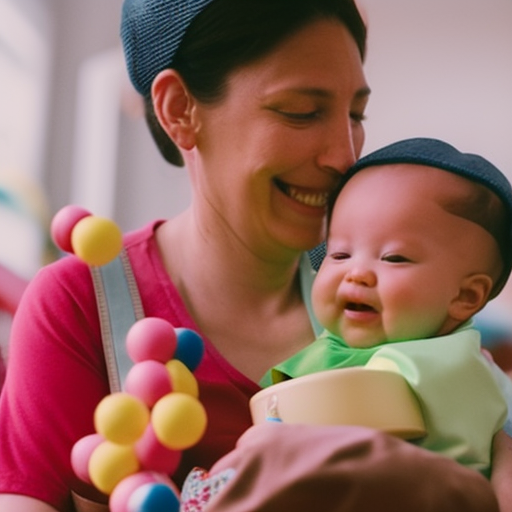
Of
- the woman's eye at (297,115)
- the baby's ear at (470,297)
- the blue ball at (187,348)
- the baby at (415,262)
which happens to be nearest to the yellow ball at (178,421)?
the blue ball at (187,348)

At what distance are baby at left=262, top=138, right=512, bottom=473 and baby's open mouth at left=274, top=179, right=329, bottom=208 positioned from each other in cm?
9

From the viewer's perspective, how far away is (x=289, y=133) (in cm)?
109

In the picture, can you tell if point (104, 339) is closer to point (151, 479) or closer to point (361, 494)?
point (151, 479)

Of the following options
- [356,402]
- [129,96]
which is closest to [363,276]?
[356,402]

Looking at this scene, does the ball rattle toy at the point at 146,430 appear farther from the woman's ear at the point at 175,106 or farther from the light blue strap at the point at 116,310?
the woman's ear at the point at 175,106

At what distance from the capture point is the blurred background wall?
1804 millimetres

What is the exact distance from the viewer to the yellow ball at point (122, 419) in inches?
31.2

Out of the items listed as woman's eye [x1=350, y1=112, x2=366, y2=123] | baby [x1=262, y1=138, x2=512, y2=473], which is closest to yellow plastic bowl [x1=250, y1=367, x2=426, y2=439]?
baby [x1=262, y1=138, x2=512, y2=473]

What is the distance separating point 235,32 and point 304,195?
21cm

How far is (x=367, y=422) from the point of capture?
866 mm

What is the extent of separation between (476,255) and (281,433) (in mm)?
339

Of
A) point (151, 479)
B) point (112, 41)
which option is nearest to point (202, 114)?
point (151, 479)

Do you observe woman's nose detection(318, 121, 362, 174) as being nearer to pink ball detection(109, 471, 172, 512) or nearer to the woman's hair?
the woman's hair

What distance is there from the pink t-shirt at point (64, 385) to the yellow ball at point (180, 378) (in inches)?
8.6
